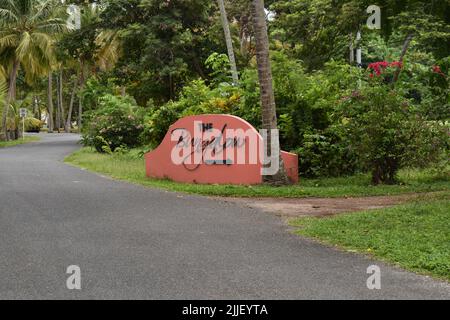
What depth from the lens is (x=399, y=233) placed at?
852 centimetres

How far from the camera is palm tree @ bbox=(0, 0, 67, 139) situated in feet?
128

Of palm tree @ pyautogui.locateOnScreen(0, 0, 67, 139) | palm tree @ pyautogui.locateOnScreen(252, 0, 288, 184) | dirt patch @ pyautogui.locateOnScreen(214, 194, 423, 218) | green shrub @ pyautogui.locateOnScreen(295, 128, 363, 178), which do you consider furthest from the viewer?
palm tree @ pyautogui.locateOnScreen(0, 0, 67, 139)

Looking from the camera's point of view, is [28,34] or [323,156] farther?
[28,34]

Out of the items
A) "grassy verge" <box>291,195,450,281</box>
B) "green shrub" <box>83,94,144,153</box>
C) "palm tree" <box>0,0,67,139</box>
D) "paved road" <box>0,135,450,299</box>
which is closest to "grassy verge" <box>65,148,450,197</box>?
"paved road" <box>0,135,450,299</box>

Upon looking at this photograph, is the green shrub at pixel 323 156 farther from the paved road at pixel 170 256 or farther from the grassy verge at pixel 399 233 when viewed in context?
the grassy verge at pixel 399 233

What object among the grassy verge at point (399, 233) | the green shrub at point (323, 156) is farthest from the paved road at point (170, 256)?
the green shrub at point (323, 156)

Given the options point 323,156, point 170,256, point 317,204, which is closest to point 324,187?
point 323,156

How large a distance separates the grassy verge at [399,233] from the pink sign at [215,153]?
15.6ft

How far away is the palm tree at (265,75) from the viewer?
47.4 ft

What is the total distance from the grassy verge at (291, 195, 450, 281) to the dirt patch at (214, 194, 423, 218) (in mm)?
744

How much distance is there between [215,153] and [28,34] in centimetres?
2716

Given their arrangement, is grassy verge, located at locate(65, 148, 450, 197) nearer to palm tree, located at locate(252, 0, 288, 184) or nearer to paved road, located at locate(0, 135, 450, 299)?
palm tree, located at locate(252, 0, 288, 184)

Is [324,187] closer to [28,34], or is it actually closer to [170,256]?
[170,256]
